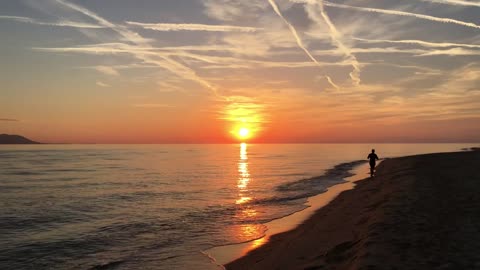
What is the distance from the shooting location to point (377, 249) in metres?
9.22

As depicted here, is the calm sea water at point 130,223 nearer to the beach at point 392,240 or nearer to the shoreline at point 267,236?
the shoreline at point 267,236

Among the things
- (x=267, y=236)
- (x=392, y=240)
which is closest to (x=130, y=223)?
(x=267, y=236)

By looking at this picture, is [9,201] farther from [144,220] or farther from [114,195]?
[144,220]

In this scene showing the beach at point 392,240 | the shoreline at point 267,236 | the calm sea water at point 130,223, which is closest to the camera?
the beach at point 392,240

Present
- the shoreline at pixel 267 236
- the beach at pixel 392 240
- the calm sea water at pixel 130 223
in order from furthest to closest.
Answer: the calm sea water at pixel 130 223, the shoreline at pixel 267 236, the beach at pixel 392 240

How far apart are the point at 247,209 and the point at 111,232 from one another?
910 cm

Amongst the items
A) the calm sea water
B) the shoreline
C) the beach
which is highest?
the beach

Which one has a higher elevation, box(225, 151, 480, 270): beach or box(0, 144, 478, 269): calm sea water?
box(225, 151, 480, 270): beach

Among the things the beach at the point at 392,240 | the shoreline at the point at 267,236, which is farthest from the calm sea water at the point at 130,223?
the beach at the point at 392,240

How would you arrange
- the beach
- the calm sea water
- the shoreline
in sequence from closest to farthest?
1. the beach
2. the shoreline
3. the calm sea water

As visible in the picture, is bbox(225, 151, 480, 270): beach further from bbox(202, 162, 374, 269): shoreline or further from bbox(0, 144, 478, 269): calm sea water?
bbox(0, 144, 478, 269): calm sea water

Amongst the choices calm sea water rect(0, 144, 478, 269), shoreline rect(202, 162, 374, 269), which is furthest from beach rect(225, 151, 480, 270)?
calm sea water rect(0, 144, 478, 269)

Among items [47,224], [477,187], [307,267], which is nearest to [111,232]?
[47,224]

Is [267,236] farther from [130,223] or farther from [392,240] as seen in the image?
[130,223]
